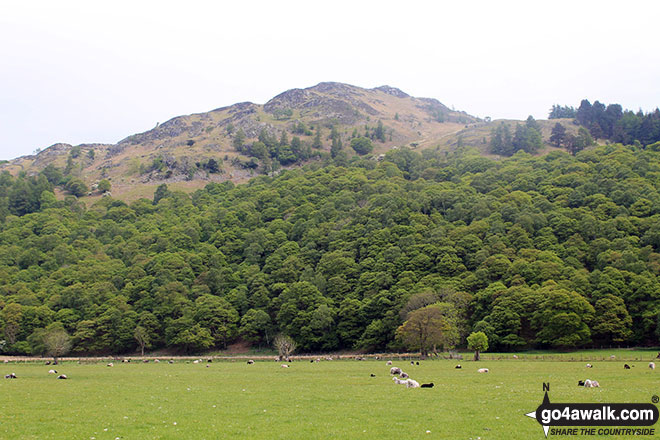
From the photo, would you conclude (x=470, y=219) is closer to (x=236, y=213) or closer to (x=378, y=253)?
(x=378, y=253)

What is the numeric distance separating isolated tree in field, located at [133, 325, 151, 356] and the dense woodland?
1.22 ft

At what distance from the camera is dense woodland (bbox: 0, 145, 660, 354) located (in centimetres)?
8750

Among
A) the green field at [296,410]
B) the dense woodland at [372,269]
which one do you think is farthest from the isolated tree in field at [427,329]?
the green field at [296,410]

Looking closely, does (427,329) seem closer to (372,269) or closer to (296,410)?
(372,269)

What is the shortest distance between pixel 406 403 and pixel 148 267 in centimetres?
12516

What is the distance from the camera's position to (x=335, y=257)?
12569 centimetres

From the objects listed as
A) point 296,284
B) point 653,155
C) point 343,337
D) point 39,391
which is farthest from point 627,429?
point 653,155

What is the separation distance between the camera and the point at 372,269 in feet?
390

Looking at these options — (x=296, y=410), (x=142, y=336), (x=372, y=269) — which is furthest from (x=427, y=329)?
(x=142, y=336)

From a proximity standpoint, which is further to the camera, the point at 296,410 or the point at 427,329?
the point at 427,329

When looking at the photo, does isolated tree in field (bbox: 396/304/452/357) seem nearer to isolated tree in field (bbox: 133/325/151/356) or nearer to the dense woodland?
the dense woodland

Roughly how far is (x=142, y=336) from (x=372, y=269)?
54613mm

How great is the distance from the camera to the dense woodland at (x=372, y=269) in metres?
87.5

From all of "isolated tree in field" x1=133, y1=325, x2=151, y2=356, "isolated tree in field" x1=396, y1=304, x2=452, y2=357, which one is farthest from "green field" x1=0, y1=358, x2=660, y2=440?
"isolated tree in field" x1=133, y1=325, x2=151, y2=356
